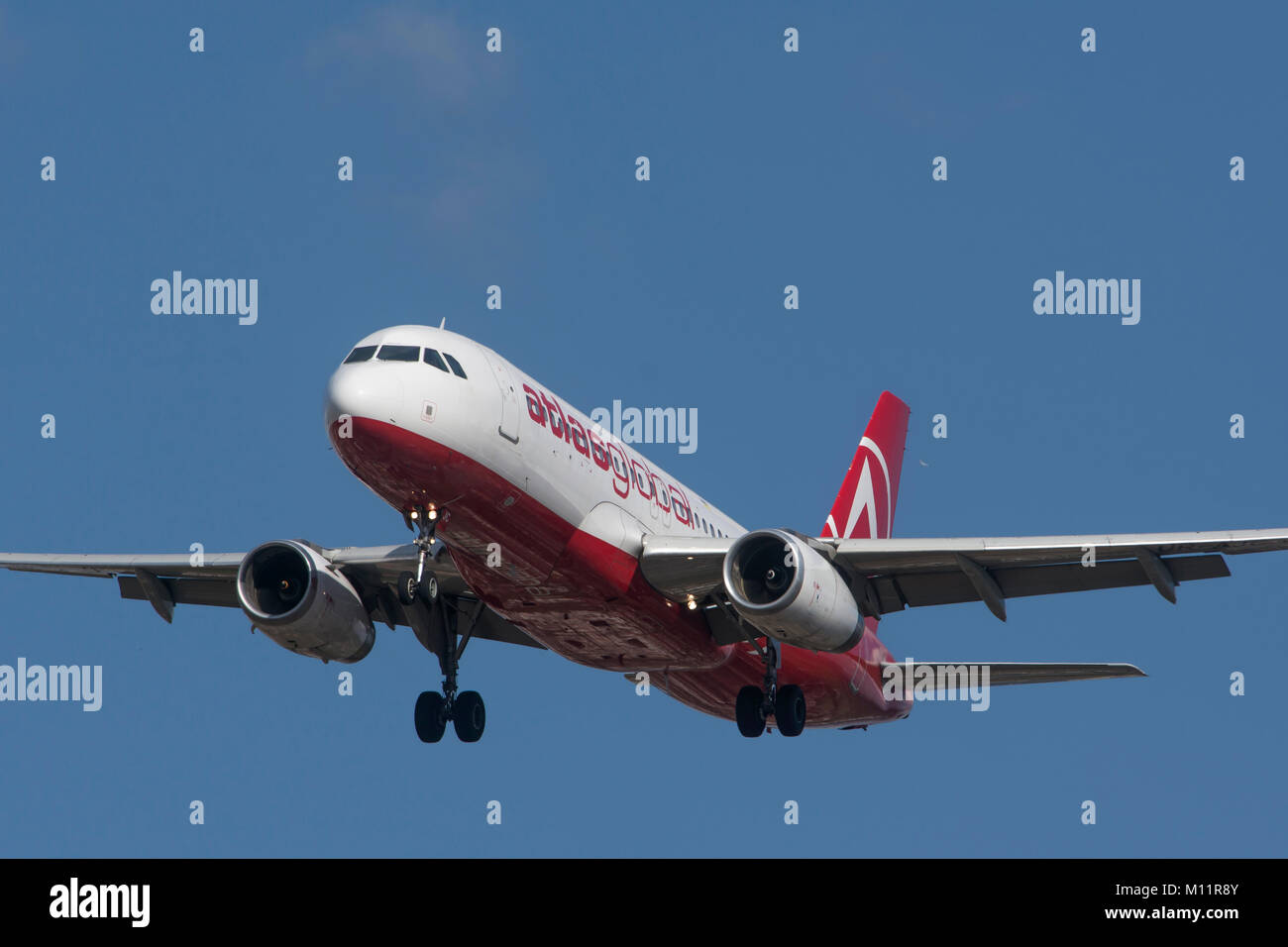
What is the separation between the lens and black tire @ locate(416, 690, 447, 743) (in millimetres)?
37750

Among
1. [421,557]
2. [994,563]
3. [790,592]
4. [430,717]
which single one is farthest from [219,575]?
[994,563]

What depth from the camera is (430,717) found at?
37.7 meters

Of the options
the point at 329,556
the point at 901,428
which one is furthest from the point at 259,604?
the point at 901,428

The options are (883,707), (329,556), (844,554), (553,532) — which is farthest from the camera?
(883,707)

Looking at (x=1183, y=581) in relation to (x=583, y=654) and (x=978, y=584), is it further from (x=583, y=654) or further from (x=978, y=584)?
(x=583, y=654)

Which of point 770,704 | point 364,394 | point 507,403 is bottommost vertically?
point 770,704

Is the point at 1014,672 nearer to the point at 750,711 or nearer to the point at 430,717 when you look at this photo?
the point at 750,711

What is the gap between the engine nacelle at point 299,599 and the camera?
36062 millimetres

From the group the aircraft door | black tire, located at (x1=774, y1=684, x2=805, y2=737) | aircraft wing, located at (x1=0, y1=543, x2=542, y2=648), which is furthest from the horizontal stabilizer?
the aircraft door

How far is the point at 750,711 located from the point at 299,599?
8989 millimetres

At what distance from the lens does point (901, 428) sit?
5053 cm

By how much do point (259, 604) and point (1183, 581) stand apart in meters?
17.0

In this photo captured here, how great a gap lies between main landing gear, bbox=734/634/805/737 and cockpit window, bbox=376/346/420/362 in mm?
10116

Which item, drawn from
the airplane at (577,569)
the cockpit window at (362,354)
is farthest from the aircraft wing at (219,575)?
the cockpit window at (362,354)
